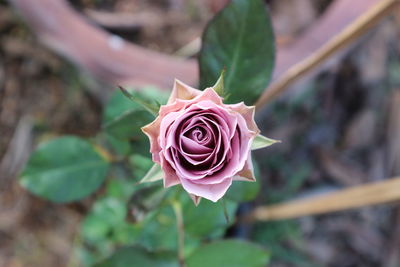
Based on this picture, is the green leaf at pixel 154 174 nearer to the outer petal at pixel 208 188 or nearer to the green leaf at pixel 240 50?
the outer petal at pixel 208 188

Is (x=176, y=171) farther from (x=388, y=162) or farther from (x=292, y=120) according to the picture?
(x=388, y=162)

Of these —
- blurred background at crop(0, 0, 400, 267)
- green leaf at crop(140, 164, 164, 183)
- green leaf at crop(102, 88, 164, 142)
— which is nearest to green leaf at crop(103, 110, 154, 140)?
green leaf at crop(102, 88, 164, 142)

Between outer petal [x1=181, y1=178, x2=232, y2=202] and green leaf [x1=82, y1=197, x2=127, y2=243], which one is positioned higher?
green leaf [x1=82, y1=197, x2=127, y2=243]

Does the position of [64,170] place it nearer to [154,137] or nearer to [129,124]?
[129,124]

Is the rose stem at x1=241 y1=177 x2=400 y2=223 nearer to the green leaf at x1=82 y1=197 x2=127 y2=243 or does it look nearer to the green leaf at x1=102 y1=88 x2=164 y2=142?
the green leaf at x1=82 y1=197 x2=127 y2=243

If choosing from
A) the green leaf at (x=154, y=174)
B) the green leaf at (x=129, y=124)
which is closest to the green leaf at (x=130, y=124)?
the green leaf at (x=129, y=124)
